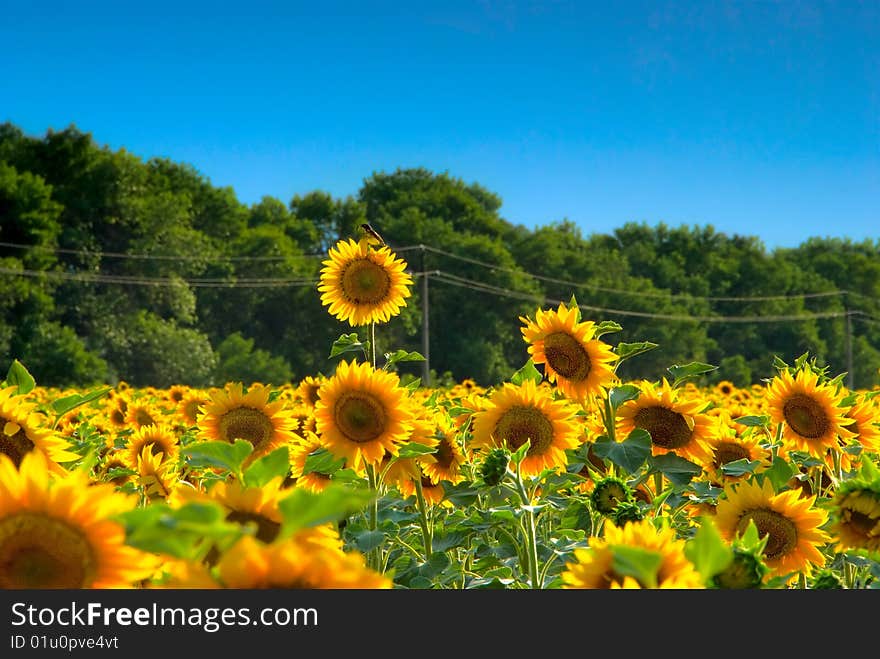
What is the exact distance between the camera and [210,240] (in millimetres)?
39188

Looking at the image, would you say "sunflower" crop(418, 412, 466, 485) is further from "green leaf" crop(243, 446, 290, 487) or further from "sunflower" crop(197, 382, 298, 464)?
"green leaf" crop(243, 446, 290, 487)

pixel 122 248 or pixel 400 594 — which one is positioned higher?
pixel 122 248

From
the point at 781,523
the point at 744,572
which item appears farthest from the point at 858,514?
the point at 744,572

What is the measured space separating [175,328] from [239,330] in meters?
4.45

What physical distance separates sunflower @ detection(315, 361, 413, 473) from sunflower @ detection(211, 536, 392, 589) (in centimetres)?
127

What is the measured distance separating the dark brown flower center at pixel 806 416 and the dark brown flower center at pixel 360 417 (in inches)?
48.4

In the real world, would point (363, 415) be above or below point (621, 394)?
below

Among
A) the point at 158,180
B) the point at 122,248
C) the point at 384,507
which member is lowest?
the point at 384,507

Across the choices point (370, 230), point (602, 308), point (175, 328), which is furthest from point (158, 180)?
point (370, 230)

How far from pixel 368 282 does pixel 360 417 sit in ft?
2.72

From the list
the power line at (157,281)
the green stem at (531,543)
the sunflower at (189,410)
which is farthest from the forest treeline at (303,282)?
the green stem at (531,543)

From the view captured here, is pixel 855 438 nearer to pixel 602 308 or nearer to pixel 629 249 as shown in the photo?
pixel 602 308

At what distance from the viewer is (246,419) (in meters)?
2.52

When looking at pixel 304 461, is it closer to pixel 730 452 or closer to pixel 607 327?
pixel 607 327
